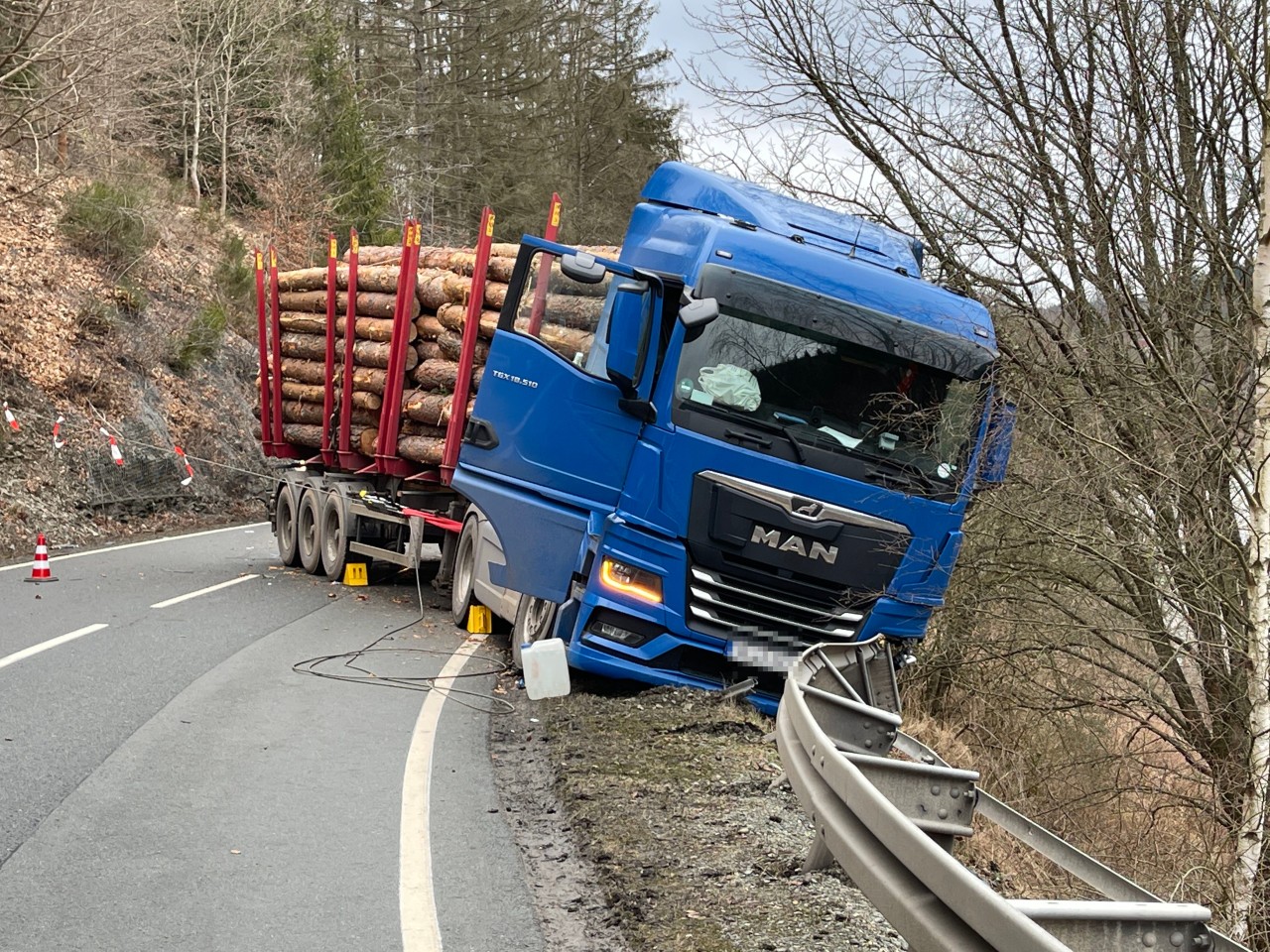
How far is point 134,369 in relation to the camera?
2486cm

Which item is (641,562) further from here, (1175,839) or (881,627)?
(1175,839)

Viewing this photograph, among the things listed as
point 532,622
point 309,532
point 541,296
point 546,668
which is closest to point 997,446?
point 541,296

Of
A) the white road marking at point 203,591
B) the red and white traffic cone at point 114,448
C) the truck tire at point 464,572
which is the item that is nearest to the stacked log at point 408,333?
the truck tire at point 464,572

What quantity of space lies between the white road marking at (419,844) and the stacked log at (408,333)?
4.85m

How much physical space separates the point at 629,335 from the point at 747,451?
44.4 inches

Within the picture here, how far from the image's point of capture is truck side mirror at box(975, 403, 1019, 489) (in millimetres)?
9352

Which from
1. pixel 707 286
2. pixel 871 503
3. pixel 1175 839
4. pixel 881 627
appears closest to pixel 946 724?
pixel 1175 839

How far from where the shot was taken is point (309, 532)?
16.4m

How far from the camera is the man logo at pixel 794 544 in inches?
335

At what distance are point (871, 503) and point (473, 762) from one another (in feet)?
10.5

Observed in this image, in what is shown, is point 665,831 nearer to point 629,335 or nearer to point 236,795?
point 236,795

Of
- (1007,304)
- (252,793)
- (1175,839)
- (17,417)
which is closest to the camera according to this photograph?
(252,793)

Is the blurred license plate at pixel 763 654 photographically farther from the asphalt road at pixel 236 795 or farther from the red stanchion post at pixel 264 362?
the red stanchion post at pixel 264 362

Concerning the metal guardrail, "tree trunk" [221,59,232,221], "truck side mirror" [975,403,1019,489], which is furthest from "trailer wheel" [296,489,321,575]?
"tree trunk" [221,59,232,221]
